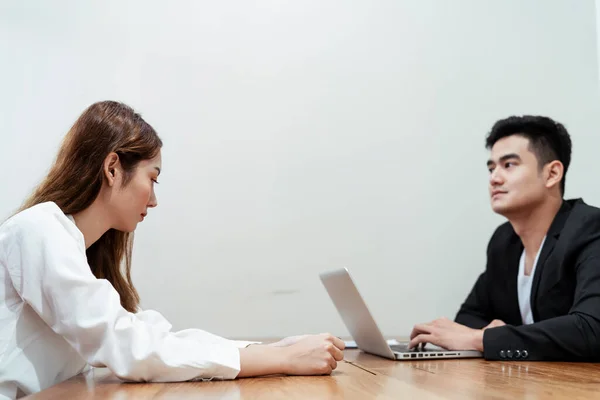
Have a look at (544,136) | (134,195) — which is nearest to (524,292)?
(544,136)

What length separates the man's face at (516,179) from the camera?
2131 millimetres

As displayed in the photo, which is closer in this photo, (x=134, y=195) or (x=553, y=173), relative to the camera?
(x=134, y=195)

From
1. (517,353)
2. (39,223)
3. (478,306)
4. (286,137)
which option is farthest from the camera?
(286,137)

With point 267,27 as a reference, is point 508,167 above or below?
below

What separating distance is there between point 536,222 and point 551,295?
1.02ft

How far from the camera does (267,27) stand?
254 cm

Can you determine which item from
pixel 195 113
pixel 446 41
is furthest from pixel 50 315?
pixel 446 41

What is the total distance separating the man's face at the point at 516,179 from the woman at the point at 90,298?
1.11 meters

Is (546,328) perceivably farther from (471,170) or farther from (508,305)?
(471,170)

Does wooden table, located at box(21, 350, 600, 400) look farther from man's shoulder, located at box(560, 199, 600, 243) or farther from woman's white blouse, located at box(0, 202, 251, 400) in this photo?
man's shoulder, located at box(560, 199, 600, 243)

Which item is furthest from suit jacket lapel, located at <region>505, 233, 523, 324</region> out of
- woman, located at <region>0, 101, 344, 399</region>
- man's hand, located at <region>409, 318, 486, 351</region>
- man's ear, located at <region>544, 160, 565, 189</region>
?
woman, located at <region>0, 101, 344, 399</region>

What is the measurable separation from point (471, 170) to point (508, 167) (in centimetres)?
37

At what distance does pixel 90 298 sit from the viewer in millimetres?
1121

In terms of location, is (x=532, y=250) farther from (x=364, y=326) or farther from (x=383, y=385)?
(x=383, y=385)
